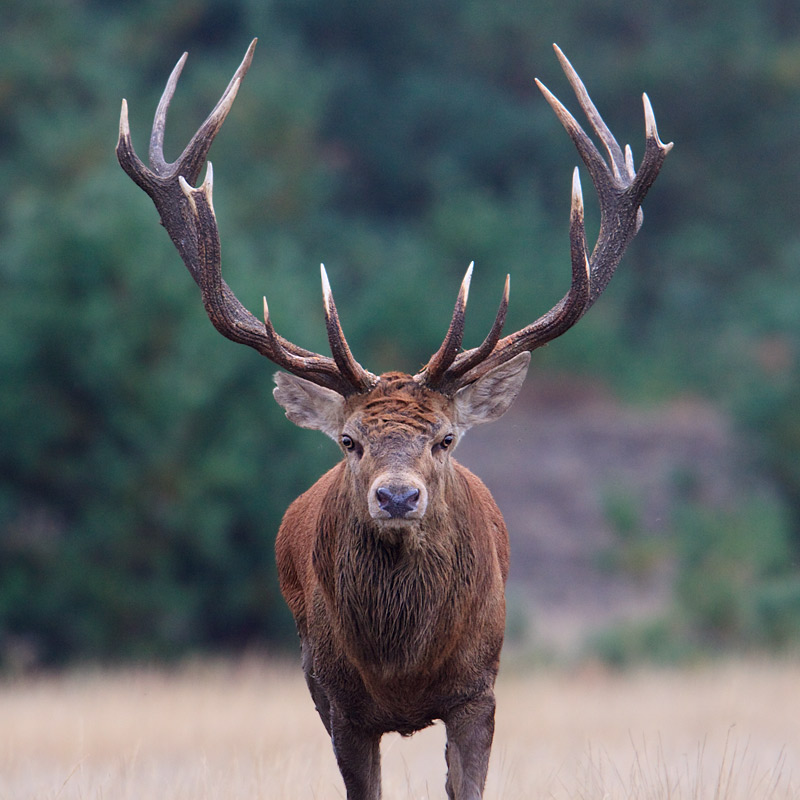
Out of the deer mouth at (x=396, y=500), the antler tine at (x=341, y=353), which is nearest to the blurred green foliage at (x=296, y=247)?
the antler tine at (x=341, y=353)

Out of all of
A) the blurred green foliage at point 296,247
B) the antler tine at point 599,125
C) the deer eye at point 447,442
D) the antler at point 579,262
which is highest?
the blurred green foliage at point 296,247

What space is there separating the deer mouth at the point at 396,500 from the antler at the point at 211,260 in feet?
2.10

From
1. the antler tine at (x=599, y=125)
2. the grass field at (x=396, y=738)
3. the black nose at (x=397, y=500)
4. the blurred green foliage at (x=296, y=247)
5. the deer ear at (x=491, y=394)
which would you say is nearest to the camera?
the black nose at (x=397, y=500)

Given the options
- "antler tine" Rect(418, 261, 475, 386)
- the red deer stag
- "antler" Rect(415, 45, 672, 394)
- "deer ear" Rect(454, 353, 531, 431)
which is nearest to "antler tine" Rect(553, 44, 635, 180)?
"antler" Rect(415, 45, 672, 394)

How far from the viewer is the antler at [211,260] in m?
5.32

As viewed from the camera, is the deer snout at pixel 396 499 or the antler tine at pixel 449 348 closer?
the deer snout at pixel 396 499

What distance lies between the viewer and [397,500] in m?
4.67

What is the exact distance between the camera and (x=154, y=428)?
16.5 metres

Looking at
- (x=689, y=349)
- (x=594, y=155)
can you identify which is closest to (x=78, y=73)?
(x=689, y=349)

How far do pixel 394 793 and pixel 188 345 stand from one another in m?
11.2

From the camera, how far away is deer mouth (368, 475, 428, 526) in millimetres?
4676

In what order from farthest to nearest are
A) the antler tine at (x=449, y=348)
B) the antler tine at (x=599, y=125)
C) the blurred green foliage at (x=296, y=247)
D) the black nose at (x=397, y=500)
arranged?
the blurred green foliage at (x=296, y=247)
the antler tine at (x=599, y=125)
the antler tine at (x=449, y=348)
the black nose at (x=397, y=500)

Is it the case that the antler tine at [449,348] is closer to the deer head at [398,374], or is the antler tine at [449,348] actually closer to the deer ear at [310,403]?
the deer head at [398,374]

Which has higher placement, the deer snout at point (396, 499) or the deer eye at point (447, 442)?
the deer eye at point (447, 442)
